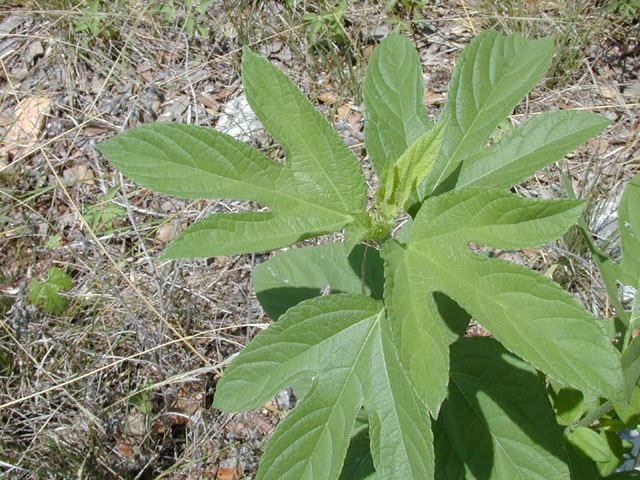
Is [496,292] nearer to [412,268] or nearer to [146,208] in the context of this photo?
[412,268]

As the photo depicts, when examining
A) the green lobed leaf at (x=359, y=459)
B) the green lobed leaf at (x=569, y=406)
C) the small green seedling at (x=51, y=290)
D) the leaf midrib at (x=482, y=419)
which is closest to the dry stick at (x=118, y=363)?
the small green seedling at (x=51, y=290)

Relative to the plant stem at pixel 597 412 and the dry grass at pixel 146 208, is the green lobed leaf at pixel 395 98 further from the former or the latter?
the dry grass at pixel 146 208

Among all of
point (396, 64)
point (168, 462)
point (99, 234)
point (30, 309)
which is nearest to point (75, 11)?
point (99, 234)

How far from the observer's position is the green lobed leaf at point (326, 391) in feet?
4.28

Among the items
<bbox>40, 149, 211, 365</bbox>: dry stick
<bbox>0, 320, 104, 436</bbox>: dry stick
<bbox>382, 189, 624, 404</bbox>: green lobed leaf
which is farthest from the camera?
<bbox>40, 149, 211, 365</bbox>: dry stick

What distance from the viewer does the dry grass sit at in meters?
2.73

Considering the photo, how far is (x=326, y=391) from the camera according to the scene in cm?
137

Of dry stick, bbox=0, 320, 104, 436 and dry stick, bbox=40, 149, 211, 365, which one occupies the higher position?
dry stick, bbox=40, 149, 211, 365

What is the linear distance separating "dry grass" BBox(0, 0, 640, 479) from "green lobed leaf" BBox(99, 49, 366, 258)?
156 centimetres

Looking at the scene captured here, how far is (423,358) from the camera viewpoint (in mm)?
1109

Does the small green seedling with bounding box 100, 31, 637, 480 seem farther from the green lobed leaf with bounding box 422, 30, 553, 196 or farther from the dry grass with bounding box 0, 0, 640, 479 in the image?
the dry grass with bounding box 0, 0, 640, 479

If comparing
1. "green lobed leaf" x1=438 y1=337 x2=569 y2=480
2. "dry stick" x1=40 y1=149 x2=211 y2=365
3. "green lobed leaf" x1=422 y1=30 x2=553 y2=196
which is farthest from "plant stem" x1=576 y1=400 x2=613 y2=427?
"dry stick" x1=40 y1=149 x2=211 y2=365

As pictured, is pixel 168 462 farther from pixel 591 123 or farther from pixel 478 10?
pixel 478 10

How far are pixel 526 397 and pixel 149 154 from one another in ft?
3.83
